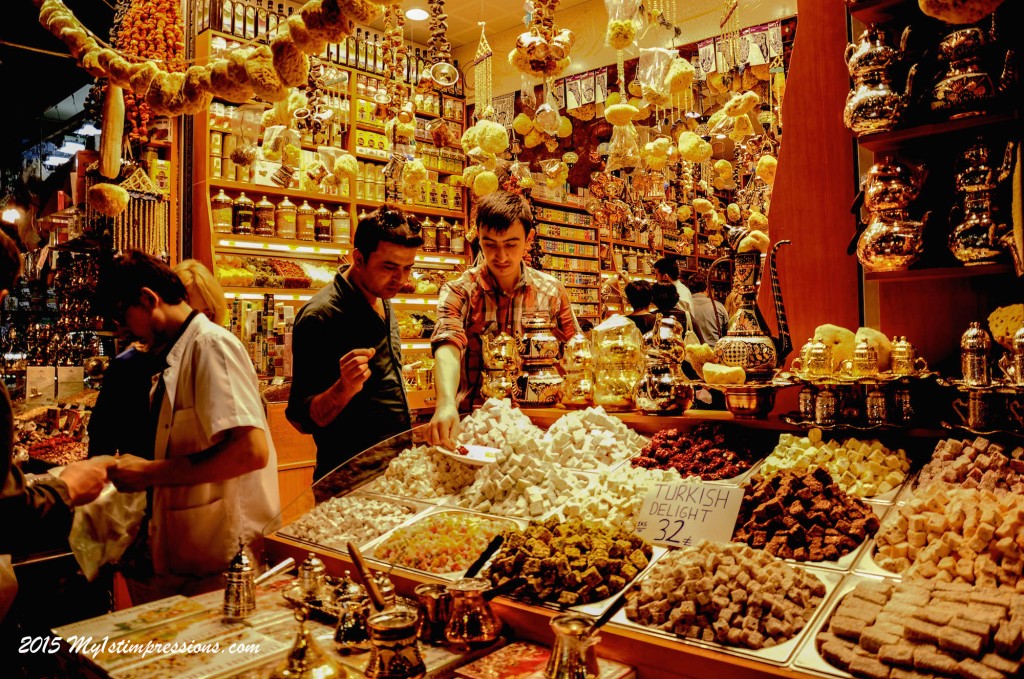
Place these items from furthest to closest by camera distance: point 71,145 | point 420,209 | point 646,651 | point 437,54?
point 420,209 < point 71,145 < point 437,54 < point 646,651

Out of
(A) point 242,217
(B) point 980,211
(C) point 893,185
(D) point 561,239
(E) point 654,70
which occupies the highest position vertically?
(E) point 654,70

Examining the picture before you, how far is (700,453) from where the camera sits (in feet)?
5.91

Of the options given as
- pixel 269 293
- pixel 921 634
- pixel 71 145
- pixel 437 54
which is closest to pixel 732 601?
pixel 921 634

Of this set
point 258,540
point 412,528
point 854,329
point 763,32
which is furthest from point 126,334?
point 763,32

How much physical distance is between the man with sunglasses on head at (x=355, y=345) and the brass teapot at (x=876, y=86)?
1.48 metres

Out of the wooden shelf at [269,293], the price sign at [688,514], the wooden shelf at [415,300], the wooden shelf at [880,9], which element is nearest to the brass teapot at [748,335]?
the price sign at [688,514]

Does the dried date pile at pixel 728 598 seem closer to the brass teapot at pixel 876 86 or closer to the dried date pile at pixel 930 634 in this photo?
the dried date pile at pixel 930 634

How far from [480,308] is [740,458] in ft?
3.95

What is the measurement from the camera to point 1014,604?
99 cm

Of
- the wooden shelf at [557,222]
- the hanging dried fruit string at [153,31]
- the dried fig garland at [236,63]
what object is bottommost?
the dried fig garland at [236,63]

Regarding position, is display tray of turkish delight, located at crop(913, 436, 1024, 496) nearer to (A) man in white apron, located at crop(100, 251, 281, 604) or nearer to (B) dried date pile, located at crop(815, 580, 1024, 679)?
(B) dried date pile, located at crop(815, 580, 1024, 679)

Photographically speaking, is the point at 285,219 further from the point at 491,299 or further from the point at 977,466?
the point at 977,466

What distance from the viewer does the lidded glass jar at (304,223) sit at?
545 cm

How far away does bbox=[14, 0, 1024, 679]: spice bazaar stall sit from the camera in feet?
3.57
